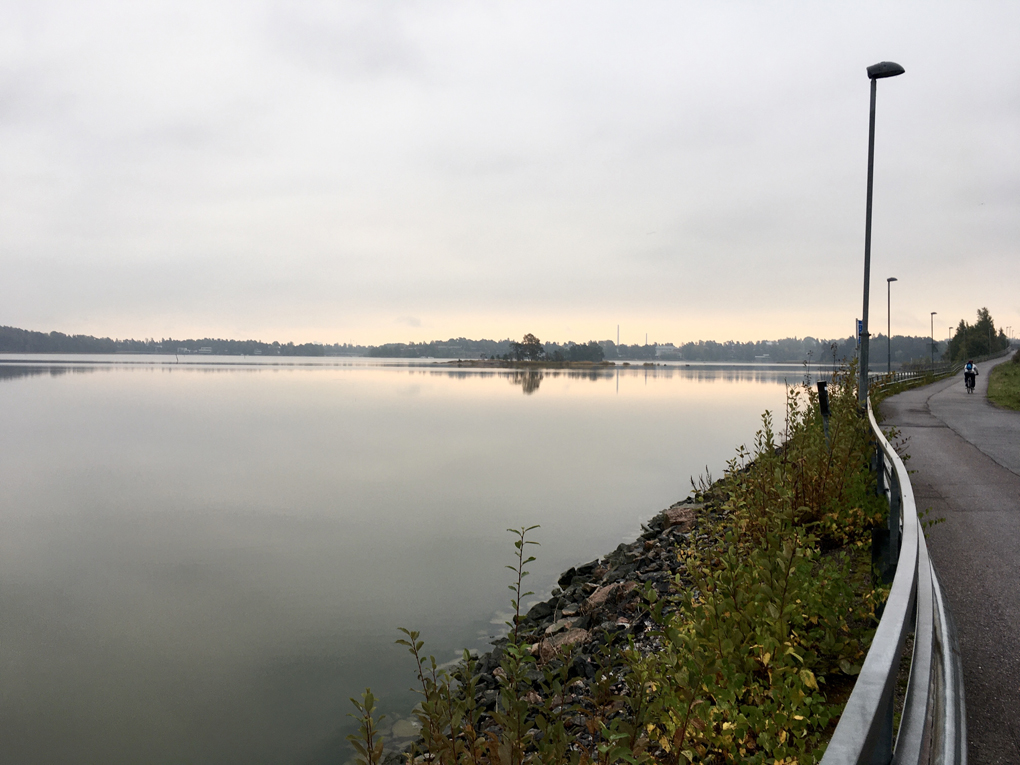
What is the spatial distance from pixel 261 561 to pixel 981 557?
12.7 metres

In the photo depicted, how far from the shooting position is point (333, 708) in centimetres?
825

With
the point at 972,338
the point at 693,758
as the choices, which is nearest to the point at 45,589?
the point at 693,758

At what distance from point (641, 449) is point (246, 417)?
25892 millimetres

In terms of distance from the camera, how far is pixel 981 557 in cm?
767

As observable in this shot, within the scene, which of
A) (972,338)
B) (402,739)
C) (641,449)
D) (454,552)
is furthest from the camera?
(972,338)

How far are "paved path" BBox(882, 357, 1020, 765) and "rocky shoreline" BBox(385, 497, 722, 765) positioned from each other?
97.9 inches

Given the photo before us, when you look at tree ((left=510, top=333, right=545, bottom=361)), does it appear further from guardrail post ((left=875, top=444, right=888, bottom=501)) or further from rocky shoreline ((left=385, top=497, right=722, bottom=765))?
guardrail post ((left=875, top=444, right=888, bottom=501))

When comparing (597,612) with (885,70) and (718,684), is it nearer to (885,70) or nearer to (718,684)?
(718,684)

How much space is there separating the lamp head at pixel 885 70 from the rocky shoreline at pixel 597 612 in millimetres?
12543

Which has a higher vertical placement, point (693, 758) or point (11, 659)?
point (693, 758)

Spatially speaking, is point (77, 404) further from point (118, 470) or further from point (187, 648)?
point (187, 648)

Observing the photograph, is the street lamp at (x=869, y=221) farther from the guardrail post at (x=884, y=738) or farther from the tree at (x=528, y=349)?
the tree at (x=528, y=349)

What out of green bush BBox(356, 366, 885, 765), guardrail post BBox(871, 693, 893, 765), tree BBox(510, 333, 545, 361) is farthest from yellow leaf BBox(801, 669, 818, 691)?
tree BBox(510, 333, 545, 361)

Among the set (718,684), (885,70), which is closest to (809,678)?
(718,684)
